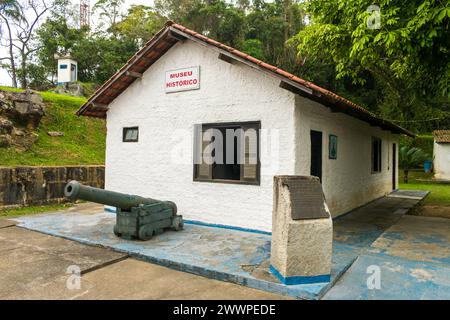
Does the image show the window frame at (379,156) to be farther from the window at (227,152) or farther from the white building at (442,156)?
the white building at (442,156)

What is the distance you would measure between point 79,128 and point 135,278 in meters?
13.1

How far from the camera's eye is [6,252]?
221 inches

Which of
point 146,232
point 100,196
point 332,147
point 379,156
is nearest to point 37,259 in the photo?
point 100,196

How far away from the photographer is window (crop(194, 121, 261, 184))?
22.5 ft

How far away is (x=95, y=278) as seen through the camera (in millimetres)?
4535

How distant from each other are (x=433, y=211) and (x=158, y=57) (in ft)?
30.8

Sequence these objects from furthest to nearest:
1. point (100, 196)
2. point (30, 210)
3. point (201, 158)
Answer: point (30, 210)
point (201, 158)
point (100, 196)

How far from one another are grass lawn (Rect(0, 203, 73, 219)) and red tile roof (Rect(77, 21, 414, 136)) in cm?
310

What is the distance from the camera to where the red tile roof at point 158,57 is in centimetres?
593

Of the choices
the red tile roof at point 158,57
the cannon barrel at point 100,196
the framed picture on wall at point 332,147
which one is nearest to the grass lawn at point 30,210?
the red tile roof at point 158,57

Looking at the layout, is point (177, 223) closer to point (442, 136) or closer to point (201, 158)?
point (201, 158)

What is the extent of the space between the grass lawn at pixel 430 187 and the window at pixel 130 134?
1040 centimetres

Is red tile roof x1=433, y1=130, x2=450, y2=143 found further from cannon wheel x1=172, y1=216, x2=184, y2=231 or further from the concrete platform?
the concrete platform
